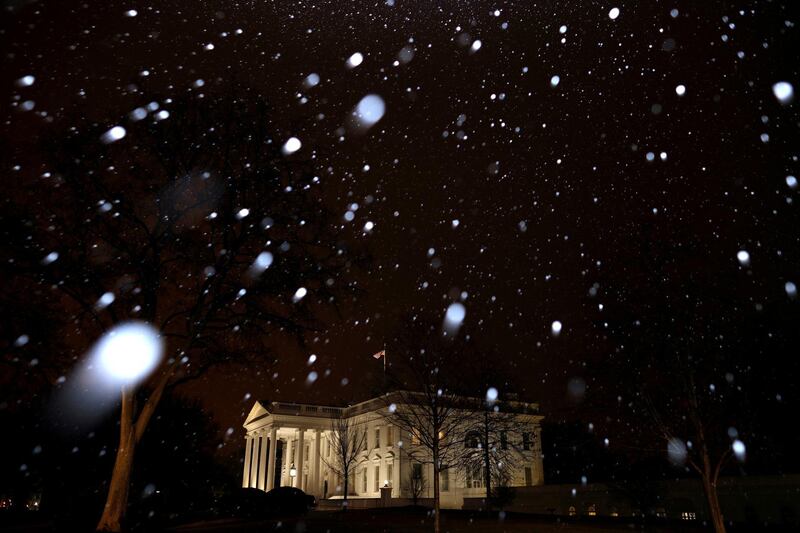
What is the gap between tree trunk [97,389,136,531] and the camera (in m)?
14.4

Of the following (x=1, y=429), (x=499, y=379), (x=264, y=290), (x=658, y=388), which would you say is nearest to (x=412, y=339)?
(x=264, y=290)

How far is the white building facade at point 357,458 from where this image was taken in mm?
61609

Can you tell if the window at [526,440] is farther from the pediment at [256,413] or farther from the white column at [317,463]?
the pediment at [256,413]

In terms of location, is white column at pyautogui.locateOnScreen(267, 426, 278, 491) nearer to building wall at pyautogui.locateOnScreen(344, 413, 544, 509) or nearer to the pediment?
the pediment

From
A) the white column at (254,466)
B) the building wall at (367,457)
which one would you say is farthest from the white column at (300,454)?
the white column at (254,466)

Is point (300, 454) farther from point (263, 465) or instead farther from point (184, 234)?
point (184, 234)

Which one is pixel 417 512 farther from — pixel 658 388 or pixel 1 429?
pixel 1 429

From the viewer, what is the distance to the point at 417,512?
118 feet

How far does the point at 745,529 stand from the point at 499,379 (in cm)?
1649

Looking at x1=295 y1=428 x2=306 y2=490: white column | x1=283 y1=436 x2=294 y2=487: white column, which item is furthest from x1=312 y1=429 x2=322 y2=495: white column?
x1=283 y1=436 x2=294 y2=487: white column

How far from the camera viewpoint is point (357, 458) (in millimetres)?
69500

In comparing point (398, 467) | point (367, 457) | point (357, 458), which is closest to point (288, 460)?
point (357, 458)

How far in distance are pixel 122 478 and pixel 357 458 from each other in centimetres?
5722

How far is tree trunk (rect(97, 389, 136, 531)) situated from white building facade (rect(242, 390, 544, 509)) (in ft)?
147
